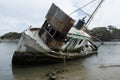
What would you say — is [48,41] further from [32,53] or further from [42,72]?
[42,72]

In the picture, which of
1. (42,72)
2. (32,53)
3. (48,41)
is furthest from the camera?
(48,41)

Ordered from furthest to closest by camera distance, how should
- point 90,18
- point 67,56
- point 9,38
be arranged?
point 9,38 → point 90,18 → point 67,56

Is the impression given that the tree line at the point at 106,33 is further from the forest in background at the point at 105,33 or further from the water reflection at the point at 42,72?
the water reflection at the point at 42,72

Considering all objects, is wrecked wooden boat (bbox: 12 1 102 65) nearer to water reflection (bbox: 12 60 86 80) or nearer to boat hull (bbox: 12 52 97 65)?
boat hull (bbox: 12 52 97 65)

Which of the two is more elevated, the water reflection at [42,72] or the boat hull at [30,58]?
the boat hull at [30,58]

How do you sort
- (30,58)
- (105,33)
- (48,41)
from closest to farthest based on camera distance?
(30,58)
(48,41)
(105,33)

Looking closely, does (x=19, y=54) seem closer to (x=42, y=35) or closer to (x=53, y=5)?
(x=42, y=35)

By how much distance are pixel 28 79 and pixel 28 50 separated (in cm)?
436

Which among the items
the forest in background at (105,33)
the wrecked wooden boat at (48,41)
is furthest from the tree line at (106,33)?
the wrecked wooden boat at (48,41)

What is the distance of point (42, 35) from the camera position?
837 inches

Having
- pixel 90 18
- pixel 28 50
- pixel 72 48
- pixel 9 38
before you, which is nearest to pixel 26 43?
pixel 28 50

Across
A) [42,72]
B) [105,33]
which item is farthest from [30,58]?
[105,33]

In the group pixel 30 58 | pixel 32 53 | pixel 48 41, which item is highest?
pixel 48 41

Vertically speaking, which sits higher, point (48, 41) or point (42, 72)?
point (48, 41)
